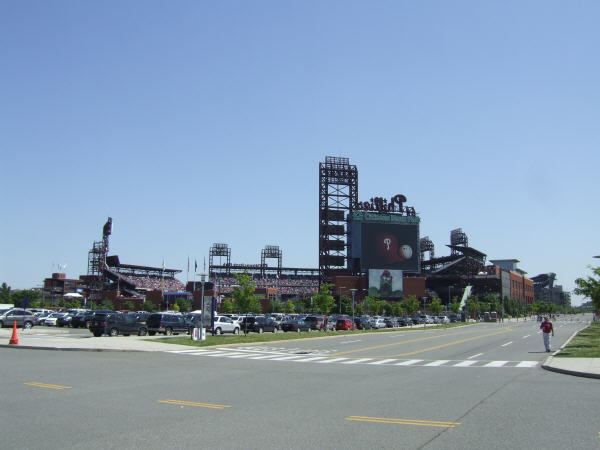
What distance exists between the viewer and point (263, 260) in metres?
157

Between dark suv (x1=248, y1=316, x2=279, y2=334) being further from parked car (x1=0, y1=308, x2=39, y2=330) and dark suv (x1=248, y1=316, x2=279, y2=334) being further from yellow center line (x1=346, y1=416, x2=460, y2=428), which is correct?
yellow center line (x1=346, y1=416, x2=460, y2=428)

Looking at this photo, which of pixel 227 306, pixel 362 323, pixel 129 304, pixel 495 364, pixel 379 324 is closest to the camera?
pixel 495 364

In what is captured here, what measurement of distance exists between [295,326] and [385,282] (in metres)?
72.9

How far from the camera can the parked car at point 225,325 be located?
143 feet

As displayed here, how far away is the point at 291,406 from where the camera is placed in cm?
1115

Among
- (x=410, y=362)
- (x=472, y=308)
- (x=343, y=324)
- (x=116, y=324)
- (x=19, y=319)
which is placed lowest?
(x=343, y=324)

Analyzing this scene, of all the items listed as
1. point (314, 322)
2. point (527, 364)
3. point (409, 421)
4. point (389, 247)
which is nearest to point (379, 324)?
point (314, 322)

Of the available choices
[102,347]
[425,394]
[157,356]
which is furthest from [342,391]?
[102,347]

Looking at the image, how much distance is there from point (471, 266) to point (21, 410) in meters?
151

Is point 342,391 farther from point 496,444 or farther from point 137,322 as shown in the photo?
point 137,322

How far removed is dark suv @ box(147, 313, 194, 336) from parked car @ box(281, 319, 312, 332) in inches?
422

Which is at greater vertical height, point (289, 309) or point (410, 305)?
point (410, 305)

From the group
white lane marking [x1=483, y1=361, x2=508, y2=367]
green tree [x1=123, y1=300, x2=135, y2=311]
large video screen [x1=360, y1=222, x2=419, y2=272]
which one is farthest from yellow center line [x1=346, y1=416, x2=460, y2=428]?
green tree [x1=123, y1=300, x2=135, y2=311]

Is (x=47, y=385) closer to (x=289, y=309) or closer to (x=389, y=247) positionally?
(x=289, y=309)
